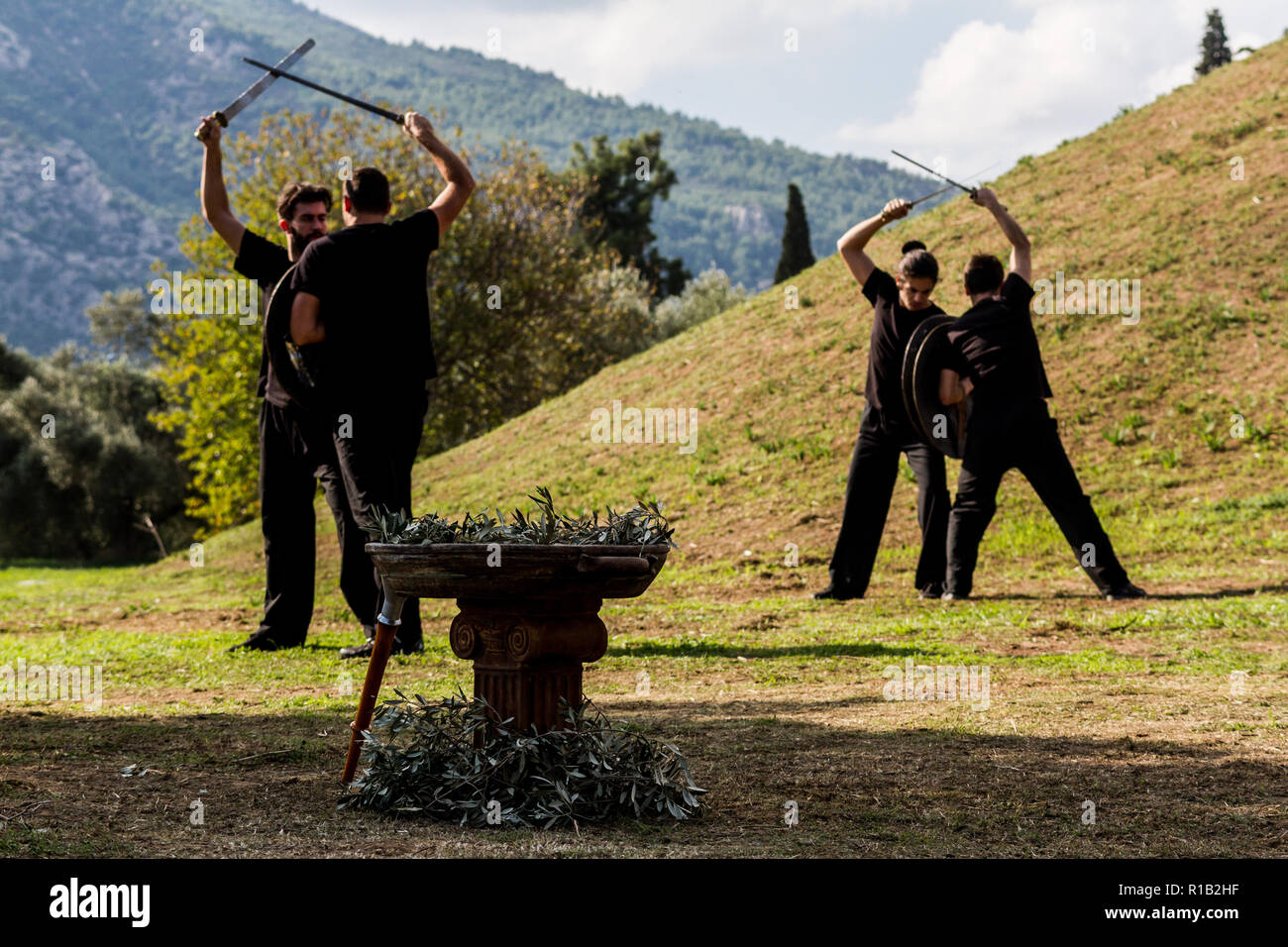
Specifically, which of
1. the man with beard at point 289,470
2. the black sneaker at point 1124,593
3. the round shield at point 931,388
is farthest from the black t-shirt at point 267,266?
the black sneaker at point 1124,593

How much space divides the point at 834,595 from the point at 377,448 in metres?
5.08

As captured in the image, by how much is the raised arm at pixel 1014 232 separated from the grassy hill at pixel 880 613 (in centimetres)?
275

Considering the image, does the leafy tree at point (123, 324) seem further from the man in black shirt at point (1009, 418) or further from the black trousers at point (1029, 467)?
the black trousers at point (1029, 467)

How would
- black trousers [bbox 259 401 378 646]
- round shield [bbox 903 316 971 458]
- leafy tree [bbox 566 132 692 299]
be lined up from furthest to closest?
leafy tree [bbox 566 132 692 299]
round shield [bbox 903 316 971 458]
black trousers [bbox 259 401 378 646]

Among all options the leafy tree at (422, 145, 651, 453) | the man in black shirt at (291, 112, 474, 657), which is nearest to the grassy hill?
the man in black shirt at (291, 112, 474, 657)

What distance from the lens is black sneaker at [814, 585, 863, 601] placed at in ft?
36.3

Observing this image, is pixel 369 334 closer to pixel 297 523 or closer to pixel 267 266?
pixel 267 266

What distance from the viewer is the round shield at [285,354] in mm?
7523

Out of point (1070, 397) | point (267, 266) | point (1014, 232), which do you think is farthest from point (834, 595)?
point (1070, 397)

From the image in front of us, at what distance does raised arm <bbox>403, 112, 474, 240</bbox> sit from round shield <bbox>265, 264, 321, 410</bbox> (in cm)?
103

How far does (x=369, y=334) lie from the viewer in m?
7.40

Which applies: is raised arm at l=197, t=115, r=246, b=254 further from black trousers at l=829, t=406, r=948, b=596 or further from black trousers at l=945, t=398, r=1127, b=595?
black trousers at l=945, t=398, r=1127, b=595
